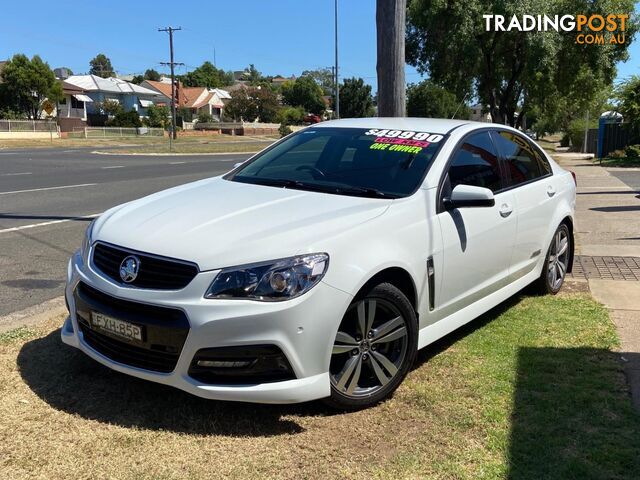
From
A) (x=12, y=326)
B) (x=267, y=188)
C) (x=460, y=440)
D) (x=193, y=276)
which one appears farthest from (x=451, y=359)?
(x=12, y=326)

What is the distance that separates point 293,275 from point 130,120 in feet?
235

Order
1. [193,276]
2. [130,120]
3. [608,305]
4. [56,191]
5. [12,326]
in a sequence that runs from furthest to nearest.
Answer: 1. [130,120]
2. [56,191]
3. [608,305]
4. [12,326]
5. [193,276]

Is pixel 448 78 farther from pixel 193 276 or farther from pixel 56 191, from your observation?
pixel 193 276

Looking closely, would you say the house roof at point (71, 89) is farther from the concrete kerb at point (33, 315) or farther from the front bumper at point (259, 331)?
the front bumper at point (259, 331)

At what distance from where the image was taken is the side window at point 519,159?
511 centimetres

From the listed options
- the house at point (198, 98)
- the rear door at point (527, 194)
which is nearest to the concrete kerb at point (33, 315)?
A: the rear door at point (527, 194)

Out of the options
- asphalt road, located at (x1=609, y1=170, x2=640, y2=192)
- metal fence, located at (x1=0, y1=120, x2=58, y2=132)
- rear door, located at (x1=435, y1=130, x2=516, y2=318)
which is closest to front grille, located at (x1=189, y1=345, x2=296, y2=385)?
rear door, located at (x1=435, y1=130, x2=516, y2=318)

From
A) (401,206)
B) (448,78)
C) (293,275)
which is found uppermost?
(448,78)

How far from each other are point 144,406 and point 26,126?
54.8 metres

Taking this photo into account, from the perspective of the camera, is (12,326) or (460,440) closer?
(460,440)

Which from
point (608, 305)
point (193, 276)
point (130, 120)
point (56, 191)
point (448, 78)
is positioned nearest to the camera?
point (193, 276)

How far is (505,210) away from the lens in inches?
187

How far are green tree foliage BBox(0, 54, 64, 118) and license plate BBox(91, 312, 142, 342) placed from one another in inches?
2527

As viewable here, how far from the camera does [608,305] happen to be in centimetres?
554
